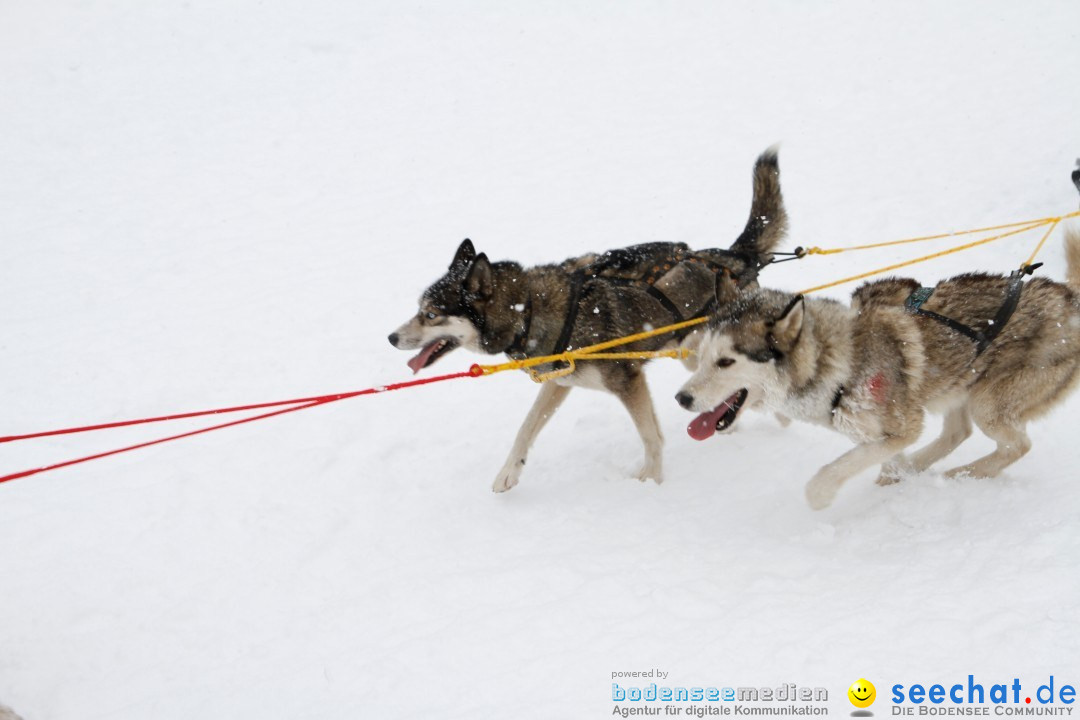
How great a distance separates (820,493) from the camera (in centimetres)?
363

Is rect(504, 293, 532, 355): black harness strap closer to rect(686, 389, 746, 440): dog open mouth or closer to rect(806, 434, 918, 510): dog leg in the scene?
rect(686, 389, 746, 440): dog open mouth

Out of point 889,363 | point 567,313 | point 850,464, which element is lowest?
point 850,464

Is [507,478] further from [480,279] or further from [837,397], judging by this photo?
[837,397]

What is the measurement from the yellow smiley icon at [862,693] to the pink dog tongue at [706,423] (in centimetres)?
132

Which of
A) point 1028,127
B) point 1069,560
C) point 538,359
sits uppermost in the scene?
point 1028,127

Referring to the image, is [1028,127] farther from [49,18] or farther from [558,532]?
[49,18]

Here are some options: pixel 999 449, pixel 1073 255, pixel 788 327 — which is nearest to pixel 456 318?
pixel 788 327

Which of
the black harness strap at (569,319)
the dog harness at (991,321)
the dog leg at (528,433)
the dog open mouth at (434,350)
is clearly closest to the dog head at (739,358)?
the dog harness at (991,321)

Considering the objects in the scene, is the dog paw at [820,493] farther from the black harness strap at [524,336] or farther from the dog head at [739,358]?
the black harness strap at [524,336]

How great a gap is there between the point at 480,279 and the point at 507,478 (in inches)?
48.6

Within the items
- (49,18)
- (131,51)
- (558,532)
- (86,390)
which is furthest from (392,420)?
(49,18)

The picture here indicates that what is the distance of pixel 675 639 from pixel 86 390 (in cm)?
586

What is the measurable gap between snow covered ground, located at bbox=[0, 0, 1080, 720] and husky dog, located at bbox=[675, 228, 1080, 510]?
Answer: 496mm

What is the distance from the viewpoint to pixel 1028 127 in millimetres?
9453
